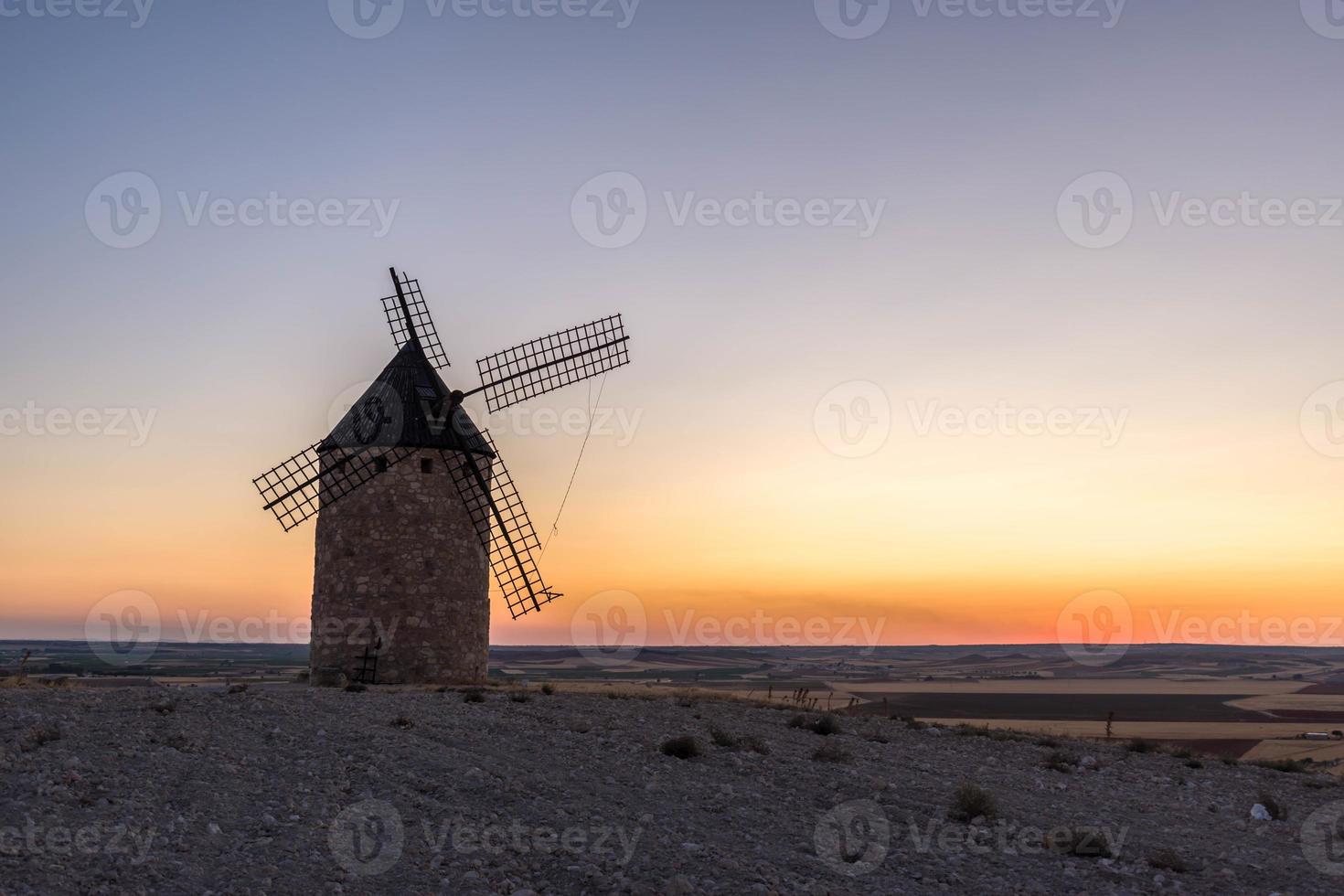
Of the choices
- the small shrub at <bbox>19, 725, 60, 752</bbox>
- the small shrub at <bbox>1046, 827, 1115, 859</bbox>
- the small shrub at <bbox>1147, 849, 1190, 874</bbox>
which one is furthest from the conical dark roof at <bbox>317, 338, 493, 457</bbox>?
the small shrub at <bbox>1147, 849, 1190, 874</bbox>

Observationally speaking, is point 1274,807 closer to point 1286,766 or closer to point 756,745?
point 1286,766

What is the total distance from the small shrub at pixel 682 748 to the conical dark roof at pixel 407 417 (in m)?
10.2

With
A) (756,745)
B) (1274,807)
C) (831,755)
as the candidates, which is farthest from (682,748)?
(1274,807)

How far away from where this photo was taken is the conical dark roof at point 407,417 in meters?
21.7

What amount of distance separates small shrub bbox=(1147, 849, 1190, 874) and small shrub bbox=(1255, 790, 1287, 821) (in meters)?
3.86

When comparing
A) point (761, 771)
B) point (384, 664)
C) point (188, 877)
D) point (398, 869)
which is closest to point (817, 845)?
point (761, 771)

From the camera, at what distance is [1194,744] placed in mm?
37219

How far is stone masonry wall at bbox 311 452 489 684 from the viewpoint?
21.0 meters

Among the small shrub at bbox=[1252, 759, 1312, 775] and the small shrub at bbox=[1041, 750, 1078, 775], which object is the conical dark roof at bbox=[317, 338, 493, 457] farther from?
the small shrub at bbox=[1252, 759, 1312, 775]

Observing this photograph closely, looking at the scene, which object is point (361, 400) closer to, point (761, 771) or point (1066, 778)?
point (761, 771)

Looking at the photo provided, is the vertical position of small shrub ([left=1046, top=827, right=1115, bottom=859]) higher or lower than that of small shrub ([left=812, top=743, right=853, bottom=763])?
lower

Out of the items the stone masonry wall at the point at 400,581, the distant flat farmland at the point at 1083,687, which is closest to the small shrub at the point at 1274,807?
the stone masonry wall at the point at 400,581

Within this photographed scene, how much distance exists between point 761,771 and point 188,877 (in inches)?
288

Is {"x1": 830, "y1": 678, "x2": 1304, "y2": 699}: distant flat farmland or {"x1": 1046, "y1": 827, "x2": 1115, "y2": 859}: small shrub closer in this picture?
{"x1": 1046, "y1": 827, "x2": 1115, "y2": 859}: small shrub
